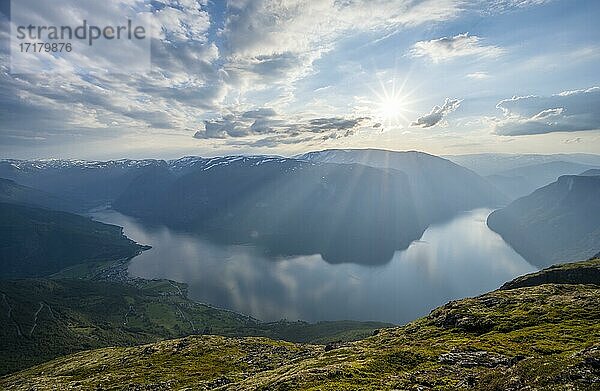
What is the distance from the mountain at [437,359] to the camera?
999 inches

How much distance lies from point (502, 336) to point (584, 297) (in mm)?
22261

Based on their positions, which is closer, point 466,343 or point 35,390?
point 466,343

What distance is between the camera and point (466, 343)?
41.1 meters

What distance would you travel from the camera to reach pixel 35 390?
230ft

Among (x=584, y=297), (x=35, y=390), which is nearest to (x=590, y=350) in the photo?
(x=584, y=297)

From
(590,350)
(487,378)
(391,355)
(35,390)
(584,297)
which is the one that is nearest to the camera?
(590,350)

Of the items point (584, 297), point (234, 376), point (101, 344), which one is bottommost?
point (101, 344)

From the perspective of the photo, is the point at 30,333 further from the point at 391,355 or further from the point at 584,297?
the point at 584,297

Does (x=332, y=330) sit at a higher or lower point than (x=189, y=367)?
lower

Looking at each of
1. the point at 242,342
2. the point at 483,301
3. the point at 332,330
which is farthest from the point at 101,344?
the point at 483,301

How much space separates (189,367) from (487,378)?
57513mm

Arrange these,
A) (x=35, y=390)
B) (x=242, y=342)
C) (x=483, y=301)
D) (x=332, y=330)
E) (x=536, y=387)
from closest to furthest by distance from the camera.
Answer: (x=536, y=387)
(x=483, y=301)
(x=35, y=390)
(x=242, y=342)
(x=332, y=330)

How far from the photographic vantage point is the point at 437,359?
3525 centimetres

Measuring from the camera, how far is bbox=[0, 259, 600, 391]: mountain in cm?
2537
